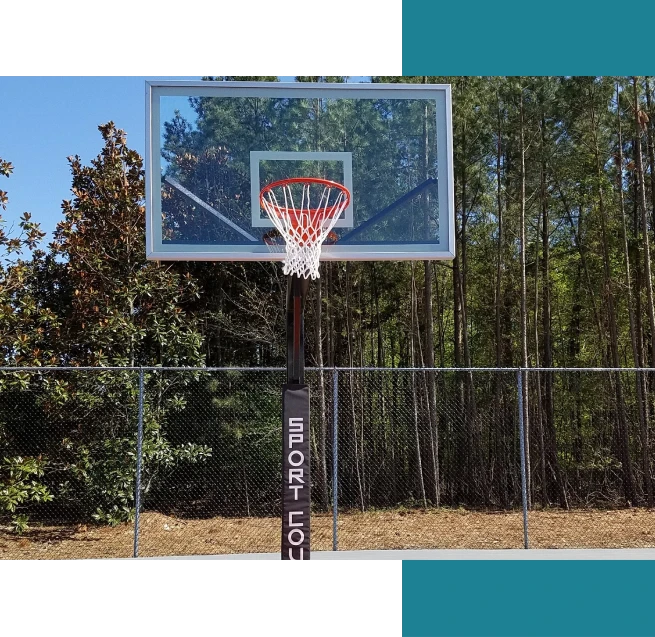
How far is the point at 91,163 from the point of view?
936 cm

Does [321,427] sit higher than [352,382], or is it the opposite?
[352,382]

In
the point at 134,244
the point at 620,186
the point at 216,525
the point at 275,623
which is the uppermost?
the point at 620,186

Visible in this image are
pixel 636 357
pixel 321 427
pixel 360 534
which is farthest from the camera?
pixel 636 357

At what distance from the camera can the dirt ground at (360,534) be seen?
8.12 m

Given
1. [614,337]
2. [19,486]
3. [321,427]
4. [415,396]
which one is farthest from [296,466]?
[614,337]

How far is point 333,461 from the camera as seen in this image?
Answer: 7555mm

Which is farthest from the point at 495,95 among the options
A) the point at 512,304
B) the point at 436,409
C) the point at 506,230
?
the point at 436,409

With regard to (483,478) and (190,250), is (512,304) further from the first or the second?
(190,250)

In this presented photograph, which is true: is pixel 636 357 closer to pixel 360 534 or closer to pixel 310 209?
pixel 360 534

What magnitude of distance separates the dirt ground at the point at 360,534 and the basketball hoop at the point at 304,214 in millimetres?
4287

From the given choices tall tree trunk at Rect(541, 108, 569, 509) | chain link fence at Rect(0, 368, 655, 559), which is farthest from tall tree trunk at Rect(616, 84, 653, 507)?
tall tree trunk at Rect(541, 108, 569, 509)

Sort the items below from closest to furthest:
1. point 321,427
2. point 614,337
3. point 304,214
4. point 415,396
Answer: point 304,214, point 321,427, point 415,396, point 614,337

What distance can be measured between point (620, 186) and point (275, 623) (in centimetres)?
889

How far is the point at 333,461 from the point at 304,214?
3338 millimetres
